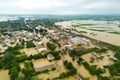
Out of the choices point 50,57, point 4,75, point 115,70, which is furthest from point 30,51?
point 115,70

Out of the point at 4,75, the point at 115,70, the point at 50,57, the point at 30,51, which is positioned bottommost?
the point at 4,75

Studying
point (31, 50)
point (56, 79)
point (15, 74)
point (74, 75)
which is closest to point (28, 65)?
point (15, 74)

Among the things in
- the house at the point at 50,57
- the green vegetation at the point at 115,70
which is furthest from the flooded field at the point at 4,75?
the green vegetation at the point at 115,70

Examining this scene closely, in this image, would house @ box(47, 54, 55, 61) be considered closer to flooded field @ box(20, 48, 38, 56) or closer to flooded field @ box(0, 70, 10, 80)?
flooded field @ box(20, 48, 38, 56)

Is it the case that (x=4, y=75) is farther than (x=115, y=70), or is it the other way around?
(x=4, y=75)

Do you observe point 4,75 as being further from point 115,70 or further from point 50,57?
point 115,70

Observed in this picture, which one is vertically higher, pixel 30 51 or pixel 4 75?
pixel 30 51

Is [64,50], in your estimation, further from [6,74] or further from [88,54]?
[6,74]

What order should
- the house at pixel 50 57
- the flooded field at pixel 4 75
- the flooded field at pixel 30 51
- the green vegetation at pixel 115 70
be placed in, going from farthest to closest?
the flooded field at pixel 30 51 < the house at pixel 50 57 < the flooded field at pixel 4 75 < the green vegetation at pixel 115 70

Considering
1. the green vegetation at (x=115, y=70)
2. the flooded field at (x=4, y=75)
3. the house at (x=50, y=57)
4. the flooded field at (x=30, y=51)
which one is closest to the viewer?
the green vegetation at (x=115, y=70)

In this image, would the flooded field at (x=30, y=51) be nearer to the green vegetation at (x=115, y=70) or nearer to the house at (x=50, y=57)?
the house at (x=50, y=57)

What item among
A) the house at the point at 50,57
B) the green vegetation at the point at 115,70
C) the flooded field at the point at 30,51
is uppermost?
the green vegetation at the point at 115,70

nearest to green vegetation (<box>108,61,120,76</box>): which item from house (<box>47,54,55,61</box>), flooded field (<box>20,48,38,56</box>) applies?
house (<box>47,54,55,61</box>)
